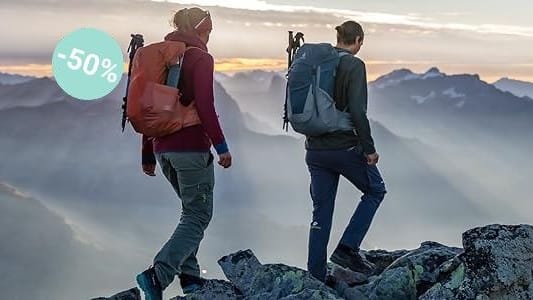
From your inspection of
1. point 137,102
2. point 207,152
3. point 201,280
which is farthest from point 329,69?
point 201,280

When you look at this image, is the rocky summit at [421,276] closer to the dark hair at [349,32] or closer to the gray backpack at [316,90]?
the gray backpack at [316,90]

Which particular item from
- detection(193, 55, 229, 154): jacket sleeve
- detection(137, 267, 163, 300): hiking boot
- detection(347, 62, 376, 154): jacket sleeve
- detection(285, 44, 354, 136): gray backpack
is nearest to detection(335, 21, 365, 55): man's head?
detection(285, 44, 354, 136): gray backpack

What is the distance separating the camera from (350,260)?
31.4 ft

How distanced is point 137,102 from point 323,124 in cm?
222

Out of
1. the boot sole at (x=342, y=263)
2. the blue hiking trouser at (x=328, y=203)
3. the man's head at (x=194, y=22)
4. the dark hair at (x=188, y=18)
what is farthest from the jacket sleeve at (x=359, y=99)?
the dark hair at (x=188, y=18)

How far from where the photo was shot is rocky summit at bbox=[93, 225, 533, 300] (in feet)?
23.1

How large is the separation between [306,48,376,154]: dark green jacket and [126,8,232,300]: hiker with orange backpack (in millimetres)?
1604

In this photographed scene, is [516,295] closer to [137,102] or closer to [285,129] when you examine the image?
[285,129]

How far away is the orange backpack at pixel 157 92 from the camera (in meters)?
7.99

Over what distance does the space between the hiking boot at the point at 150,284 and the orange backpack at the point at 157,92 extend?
5.06 feet

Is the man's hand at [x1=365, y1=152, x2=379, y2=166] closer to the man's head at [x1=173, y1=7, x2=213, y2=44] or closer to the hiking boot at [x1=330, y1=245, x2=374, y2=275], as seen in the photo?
the hiking boot at [x1=330, y1=245, x2=374, y2=275]

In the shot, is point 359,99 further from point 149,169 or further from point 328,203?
point 149,169

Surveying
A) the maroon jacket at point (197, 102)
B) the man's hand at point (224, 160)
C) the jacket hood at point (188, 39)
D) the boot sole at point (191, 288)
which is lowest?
the boot sole at point (191, 288)

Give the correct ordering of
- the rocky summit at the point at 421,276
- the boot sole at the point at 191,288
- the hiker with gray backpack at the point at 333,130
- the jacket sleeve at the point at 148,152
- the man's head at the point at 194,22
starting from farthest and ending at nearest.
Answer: the jacket sleeve at the point at 148,152 < the hiker with gray backpack at the point at 333,130 < the boot sole at the point at 191,288 < the man's head at the point at 194,22 < the rocky summit at the point at 421,276
